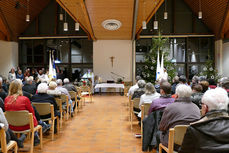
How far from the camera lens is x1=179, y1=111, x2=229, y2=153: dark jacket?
1510mm

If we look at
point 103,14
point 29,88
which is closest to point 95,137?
point 29,88

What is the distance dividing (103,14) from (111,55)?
4.07m

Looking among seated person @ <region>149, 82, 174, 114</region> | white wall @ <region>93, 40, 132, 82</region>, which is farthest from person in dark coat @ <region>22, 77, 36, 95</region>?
white wall @ <region>93, 40, 132, 82</region>

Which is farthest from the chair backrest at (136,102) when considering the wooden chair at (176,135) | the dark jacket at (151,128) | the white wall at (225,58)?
the white wall at (225,58)

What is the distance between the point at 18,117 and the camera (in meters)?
3.12

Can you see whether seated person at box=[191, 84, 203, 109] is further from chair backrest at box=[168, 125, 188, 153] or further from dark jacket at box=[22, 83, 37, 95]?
dark jacket at box=[22, 83, 37, 95]

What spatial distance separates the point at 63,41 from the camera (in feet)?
45.0

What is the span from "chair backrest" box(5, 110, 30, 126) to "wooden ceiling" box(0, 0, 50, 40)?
864 centimetres

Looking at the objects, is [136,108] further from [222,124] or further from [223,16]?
[223,16]

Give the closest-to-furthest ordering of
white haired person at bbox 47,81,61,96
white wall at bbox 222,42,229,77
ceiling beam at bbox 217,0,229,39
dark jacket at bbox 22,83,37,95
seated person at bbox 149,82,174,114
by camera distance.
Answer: seated person at bbox 149,82,174,114
white haired person at bbox 47,81,61,96
dark jacket at bbox 22,83,37,95
ceiling beam at bbox 217,0,229,39
white wall at bbox 222,42,229,77

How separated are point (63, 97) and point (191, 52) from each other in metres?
10.6

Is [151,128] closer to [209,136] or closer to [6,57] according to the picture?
[209,136]

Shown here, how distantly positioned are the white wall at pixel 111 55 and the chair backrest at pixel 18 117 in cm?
1010

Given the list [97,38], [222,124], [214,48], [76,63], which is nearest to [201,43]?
[214,48]
